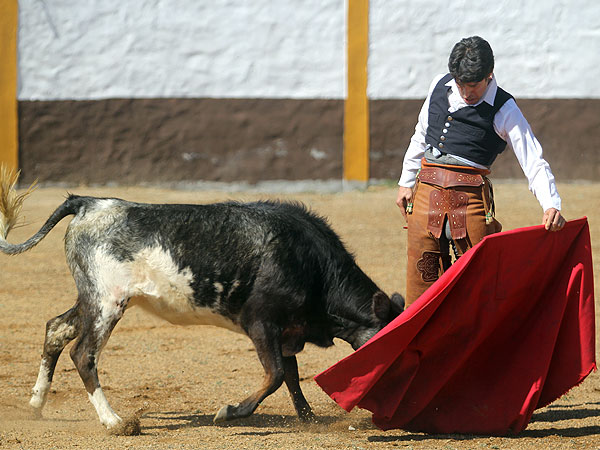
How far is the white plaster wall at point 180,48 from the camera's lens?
11578 mm

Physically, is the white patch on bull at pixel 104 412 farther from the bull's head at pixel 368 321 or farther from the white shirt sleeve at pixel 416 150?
the white shirt sleeve at pixel 416 150

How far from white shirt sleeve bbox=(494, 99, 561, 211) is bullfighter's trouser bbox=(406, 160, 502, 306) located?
253 mm

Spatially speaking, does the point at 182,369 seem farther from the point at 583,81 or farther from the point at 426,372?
the point at 583,81

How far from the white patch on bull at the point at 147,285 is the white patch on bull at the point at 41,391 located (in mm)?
546

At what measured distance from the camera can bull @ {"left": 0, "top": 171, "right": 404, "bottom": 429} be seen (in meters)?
4.63

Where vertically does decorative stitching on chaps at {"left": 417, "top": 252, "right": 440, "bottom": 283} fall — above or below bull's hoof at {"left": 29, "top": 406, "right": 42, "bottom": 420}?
above

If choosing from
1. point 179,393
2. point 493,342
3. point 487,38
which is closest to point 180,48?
point 487,38

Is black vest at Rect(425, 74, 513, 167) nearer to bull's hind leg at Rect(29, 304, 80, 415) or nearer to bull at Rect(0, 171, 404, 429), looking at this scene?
bull at Rect(0, 171, 404, 429)

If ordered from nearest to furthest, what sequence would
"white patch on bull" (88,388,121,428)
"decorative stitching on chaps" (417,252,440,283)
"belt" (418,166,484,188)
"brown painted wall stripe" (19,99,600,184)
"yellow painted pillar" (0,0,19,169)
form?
"white patch on bull" (88,388,121,428), "belt" (418,166,484,188), "decorative stitching on chaps" (417,252,440,283), "yellow painted pillar" (0,0,19,169), "brown painted wall stripe" (19,99,600,184)

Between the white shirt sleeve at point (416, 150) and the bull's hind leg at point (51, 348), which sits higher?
the white shirt sleeve at point (416, 150)

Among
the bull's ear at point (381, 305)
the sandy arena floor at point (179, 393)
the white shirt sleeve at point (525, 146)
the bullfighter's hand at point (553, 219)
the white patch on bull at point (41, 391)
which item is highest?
the white shirt sleeve at point (525, 146)

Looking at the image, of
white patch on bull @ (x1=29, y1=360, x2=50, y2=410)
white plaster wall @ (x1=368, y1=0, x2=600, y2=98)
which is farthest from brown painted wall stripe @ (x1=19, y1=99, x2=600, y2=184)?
white patch on bull @ (x1=29, y1=360, x2=50, y2=410)

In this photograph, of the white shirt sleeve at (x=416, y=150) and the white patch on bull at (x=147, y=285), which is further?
the white shirt sleeve at (x=416, y=150)

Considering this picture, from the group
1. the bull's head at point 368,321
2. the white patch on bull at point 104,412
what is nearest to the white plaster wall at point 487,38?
the bull's head at point 368,321
